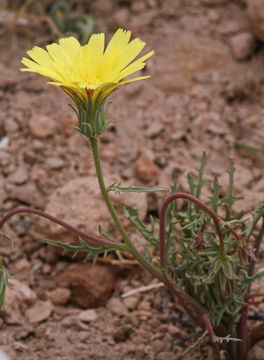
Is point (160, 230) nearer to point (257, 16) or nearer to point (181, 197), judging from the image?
point (181, 197)

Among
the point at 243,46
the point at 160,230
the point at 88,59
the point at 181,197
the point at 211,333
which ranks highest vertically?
the point at 243,46

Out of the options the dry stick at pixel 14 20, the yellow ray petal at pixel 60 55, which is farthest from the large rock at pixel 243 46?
the yellow ray petal at pixel 60 55

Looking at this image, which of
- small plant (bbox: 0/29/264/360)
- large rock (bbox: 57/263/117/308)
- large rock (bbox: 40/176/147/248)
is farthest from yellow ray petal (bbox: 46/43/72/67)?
large rock (bbox: 57/263/117/308)

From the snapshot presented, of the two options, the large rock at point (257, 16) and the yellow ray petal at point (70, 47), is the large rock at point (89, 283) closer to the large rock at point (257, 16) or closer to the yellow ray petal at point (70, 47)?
the yellow ray petal at point (70, 47)

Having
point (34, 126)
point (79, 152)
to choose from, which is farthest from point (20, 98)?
point (79, 152)

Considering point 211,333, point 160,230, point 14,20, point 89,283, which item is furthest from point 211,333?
point 14,20

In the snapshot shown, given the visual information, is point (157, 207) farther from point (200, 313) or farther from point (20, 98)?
point (20, 98)
